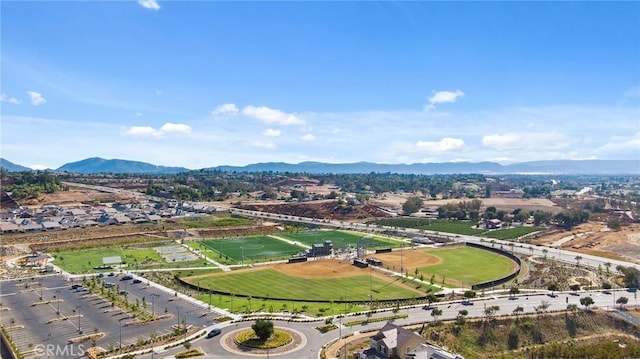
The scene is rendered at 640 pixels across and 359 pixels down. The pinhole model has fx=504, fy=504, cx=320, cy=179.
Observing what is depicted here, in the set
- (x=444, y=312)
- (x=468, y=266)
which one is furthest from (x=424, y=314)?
(x=468, y=266)

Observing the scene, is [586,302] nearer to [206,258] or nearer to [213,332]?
[213,332]

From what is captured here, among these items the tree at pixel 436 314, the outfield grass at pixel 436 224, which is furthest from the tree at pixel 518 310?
the outfield grass at pixel 436 224

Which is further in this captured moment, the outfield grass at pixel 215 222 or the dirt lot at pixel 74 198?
the dirt lot at pixel 74 198

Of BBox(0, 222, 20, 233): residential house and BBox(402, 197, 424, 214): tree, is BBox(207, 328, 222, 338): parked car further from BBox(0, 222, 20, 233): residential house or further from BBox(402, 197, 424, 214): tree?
BBox(402, 197, 424, 214): tree

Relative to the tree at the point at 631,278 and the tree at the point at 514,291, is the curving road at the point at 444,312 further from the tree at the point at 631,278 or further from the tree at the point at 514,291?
the tree at the point at 631,278

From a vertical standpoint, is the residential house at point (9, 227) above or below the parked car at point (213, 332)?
above

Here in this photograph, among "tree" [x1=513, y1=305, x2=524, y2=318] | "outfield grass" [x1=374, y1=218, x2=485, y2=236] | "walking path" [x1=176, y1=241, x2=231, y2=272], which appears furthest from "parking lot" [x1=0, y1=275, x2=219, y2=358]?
"outfield grass" [x1=374, y1=218, x2=485, y2=236]

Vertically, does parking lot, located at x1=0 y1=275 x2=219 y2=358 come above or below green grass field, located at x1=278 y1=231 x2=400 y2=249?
below
